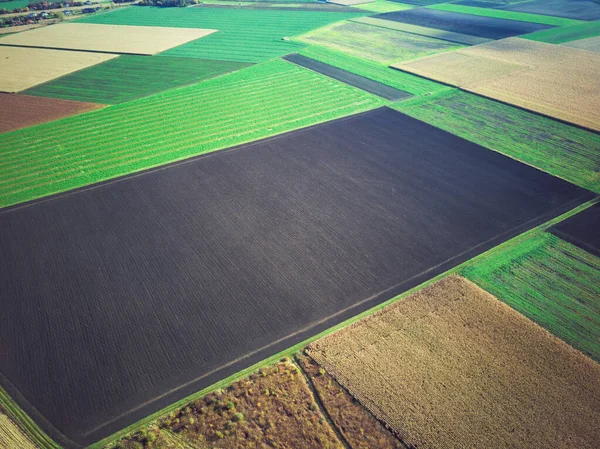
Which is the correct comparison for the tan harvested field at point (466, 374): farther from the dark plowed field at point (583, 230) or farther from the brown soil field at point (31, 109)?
the brown soil field at point (31, 109)

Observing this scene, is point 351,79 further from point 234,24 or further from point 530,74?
point 234,24

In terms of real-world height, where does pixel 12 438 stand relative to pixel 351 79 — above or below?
below

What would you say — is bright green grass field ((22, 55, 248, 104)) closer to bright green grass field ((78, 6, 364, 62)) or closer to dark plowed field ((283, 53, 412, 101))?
bright green grass field ((78, 6, 364, 62))

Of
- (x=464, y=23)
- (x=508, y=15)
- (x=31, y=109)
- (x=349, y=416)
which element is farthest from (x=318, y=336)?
(x=508, y=15)

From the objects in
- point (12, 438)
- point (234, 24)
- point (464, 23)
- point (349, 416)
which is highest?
point (234, 24)

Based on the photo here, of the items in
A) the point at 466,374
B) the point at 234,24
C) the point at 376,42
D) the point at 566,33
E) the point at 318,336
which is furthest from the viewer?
the point at 234,24

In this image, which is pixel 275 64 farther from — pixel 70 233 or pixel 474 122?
pixel 70 233

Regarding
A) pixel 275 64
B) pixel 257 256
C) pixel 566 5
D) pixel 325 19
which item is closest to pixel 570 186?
pixel 257 256
